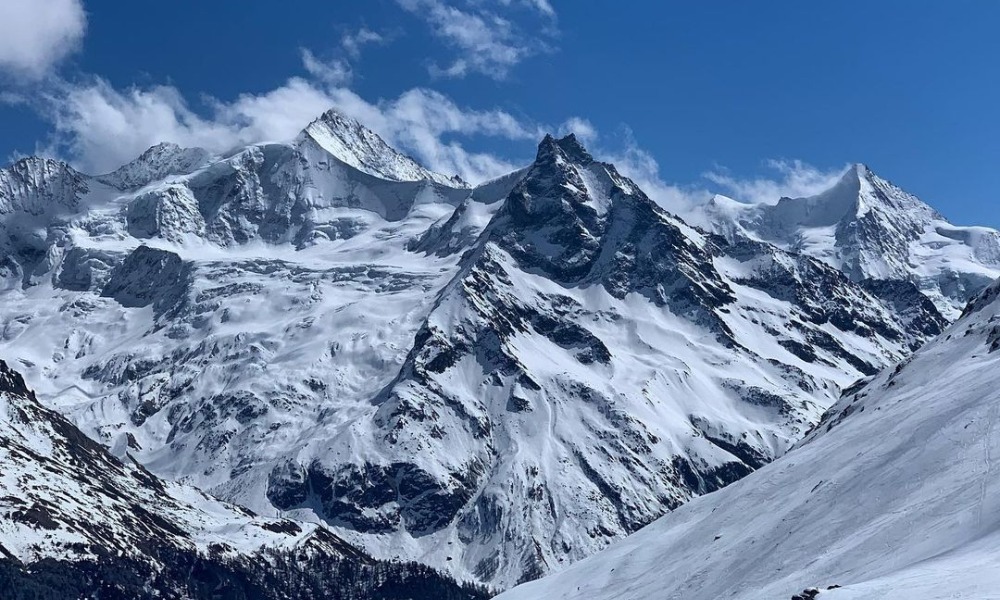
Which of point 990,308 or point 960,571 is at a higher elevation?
point 990,308

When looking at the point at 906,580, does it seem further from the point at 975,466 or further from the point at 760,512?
the point at 760,512

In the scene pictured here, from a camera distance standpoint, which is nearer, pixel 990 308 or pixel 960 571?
pixel 960 571

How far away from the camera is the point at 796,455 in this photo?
15912 centimetres

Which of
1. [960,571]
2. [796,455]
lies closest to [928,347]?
[796,455]

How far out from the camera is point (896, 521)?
10875 cm

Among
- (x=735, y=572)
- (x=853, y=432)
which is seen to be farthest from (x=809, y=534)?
(x=853, y=432)

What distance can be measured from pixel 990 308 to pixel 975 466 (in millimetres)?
82358

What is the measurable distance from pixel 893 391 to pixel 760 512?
41514 mm

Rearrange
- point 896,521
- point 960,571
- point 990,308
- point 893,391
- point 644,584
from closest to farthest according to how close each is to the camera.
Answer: point 960,571
point 896,521
point 644,584
point 893,391
point 990,308

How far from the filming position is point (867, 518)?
11612 centimetres

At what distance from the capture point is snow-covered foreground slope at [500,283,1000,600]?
308ft

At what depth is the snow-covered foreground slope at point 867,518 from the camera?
93.8m

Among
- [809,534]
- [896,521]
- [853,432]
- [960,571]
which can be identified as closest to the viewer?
[960,571]

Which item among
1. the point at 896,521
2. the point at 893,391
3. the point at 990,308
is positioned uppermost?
the point at 990,308
